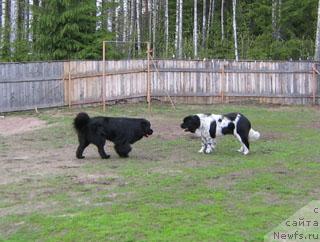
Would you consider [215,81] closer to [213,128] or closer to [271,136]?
[271,136]

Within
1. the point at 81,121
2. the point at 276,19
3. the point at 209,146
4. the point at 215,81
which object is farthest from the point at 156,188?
the point at 276,19

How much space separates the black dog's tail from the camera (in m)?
13.2

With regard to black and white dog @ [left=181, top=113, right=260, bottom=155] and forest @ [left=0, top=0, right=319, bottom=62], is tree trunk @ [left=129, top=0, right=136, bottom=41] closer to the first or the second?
forest @ [left=0, top=0, right=319, bottom=62]

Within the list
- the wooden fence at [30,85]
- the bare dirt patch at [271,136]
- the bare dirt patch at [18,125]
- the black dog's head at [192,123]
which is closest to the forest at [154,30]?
the wooden fence at [30,85]

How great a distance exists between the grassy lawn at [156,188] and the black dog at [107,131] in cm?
28

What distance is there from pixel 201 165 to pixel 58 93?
12.3m

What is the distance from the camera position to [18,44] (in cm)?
2766

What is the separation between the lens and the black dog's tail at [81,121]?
13.2 metres

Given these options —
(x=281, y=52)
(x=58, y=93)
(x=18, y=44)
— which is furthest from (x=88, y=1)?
(x=281, y=52)

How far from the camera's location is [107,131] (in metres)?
13.4

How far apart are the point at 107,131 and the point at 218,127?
7.68 ft

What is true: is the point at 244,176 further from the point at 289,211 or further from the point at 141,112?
the point at 141,112

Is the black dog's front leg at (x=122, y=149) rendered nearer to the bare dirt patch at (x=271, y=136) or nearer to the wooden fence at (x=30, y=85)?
the bare dirt patch at (x=271, y=136)

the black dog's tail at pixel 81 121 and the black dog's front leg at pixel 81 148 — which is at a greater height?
the black dog's tail at pixel 81 121
